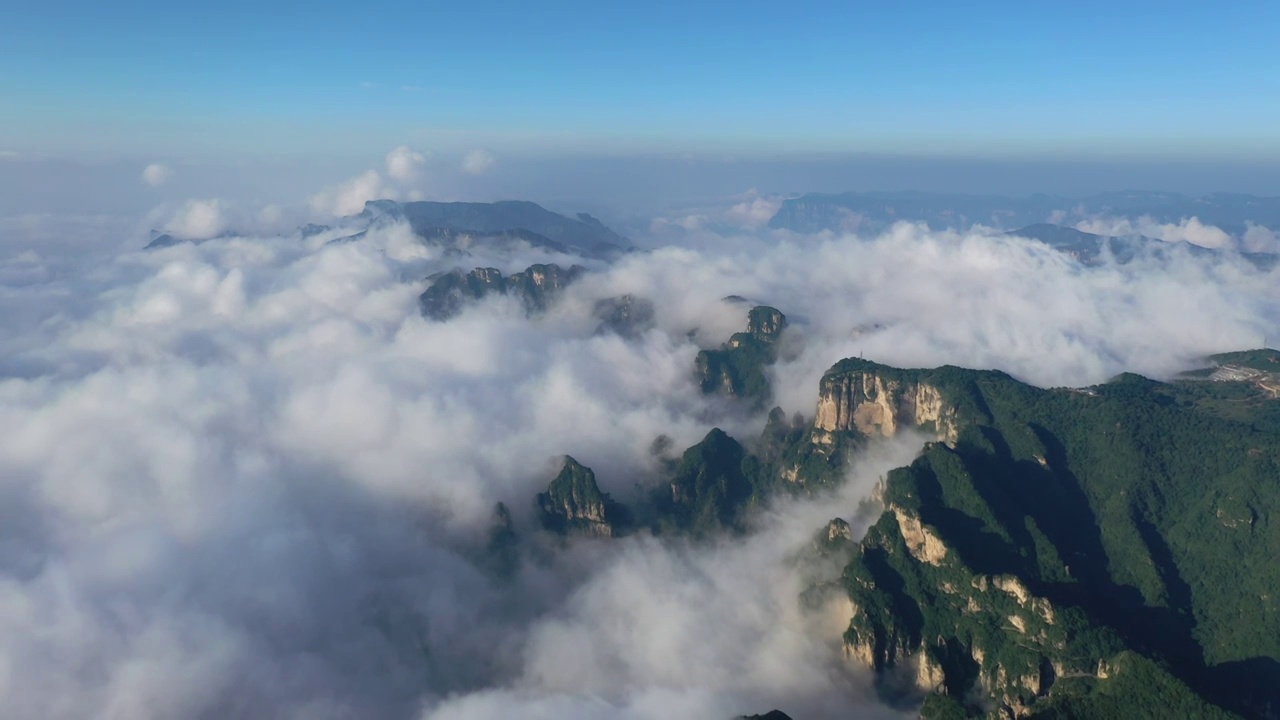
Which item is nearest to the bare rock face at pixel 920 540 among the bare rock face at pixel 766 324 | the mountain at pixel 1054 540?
the mountain at pixel 1054 540

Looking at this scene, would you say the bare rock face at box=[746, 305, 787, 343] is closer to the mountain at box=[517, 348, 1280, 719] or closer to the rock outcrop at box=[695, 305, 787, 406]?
the rock outcrop at box=[695, 305, 787, 406]

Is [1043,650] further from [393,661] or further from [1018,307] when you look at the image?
[1018,307]

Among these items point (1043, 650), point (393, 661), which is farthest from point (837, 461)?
point (393, 661)

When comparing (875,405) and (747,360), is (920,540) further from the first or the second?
(747,360)

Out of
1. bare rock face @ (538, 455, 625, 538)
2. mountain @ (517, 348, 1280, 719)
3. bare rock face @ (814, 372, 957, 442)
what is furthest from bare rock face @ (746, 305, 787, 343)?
Result: bare rock face @ (538, 455, 625, 538)

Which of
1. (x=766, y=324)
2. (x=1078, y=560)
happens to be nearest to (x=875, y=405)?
(x=1078, y=560)

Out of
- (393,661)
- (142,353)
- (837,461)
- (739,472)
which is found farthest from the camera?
(142,353)
